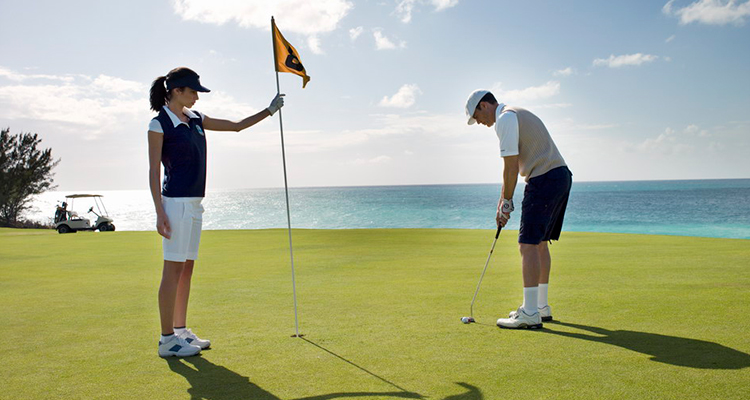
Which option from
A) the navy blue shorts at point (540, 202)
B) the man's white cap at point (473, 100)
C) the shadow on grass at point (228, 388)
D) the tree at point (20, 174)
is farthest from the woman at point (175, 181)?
the tree at point (20, 174)

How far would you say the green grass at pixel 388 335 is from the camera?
10.3 feet

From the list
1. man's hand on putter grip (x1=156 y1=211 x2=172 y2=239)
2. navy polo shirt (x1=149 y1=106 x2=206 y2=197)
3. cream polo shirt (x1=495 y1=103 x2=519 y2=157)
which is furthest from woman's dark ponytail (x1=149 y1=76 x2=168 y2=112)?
cream polo shirt (x1=495 y1=103 x2=519 y2=157)

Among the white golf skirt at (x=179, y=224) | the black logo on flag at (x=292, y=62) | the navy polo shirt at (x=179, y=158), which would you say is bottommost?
the white golf skirt at (x=179, y=224)

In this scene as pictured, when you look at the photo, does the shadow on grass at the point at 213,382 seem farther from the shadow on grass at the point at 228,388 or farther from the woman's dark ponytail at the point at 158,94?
the woman's dark ponytail at the point at 158,94

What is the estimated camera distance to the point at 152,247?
1433 cm

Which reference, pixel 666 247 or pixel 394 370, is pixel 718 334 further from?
pixel 666 247

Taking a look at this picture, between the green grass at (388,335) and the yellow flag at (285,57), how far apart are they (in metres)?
2.18

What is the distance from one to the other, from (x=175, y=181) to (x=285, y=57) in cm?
164

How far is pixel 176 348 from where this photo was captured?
3883 millimetres

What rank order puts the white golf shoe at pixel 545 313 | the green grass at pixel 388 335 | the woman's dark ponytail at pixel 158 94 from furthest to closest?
the white golf shoe at pixel 545 313, the woman's dark ponytail at pixel 158 94, the green grass at pixel 388 335

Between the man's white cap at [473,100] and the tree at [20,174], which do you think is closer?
the man's white cap at [473,100]

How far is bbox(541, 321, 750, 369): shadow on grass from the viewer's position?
3424mm

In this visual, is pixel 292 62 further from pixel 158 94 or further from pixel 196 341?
pixel 196 341

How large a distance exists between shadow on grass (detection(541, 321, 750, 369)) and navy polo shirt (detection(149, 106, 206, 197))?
2880 millimetres
